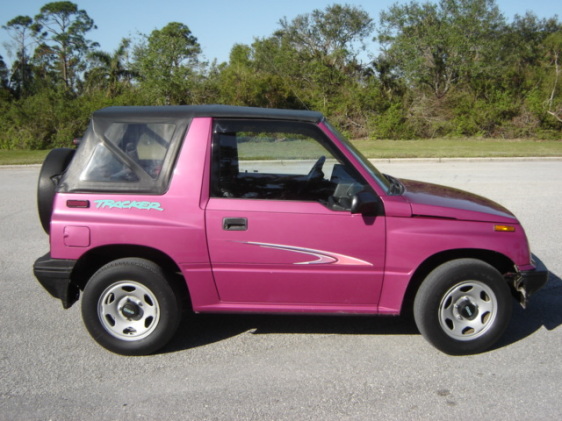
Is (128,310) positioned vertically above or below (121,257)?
below

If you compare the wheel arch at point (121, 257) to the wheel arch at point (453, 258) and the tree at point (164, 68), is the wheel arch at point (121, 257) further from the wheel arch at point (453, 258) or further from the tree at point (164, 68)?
the tree at point (164, 68)

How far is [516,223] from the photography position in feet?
13.5

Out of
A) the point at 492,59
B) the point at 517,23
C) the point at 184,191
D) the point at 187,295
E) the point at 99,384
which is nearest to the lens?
the point at 99,384

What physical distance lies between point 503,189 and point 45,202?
9.58 metres

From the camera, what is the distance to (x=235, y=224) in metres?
3.90

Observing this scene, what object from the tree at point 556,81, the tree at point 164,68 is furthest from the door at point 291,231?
the tree at point 556,81

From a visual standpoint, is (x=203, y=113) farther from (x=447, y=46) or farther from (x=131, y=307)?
(x=447, y=46)

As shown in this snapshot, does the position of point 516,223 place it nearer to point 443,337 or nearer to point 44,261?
point 443,337

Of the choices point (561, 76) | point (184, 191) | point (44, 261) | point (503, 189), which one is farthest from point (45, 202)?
point (561, 76)

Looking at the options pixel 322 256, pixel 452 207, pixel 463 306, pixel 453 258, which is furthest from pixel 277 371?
pixel 452 207

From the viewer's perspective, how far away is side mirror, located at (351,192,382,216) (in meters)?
3.78

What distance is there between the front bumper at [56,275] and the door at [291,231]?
3.49 feet

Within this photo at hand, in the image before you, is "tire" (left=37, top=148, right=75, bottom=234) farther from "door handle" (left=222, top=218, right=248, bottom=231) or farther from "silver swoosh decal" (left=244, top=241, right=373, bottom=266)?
"silver swoosh decal" (left=244, top=241, right=373, bottom=266)

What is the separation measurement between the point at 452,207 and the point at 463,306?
0.71m
